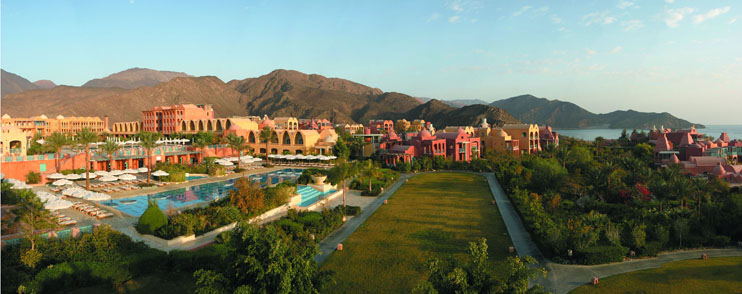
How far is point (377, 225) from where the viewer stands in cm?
2558

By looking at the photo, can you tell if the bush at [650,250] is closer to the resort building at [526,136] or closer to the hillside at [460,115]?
the resort building at [526,136]

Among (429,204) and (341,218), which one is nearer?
(341,218)

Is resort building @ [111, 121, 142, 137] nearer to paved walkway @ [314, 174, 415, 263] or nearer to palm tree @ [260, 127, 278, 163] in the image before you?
palm tree @ [260, 127, 278, 163]

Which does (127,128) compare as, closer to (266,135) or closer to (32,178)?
(266,135)

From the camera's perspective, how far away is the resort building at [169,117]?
9144cm

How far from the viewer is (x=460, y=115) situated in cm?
16250

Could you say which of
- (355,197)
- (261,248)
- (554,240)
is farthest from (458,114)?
(261,248)

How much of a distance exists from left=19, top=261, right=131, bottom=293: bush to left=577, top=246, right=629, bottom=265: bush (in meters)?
20.5

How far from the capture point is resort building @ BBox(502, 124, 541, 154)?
7112cm

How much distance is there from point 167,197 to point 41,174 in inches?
614

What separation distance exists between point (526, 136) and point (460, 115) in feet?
303

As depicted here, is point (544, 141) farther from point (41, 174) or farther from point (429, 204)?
point (41, 174)

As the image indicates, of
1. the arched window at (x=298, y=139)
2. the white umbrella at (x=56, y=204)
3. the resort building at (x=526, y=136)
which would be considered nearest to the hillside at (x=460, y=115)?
the resort building at (x=526, y=136)

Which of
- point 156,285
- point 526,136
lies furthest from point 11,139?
point 526,136
